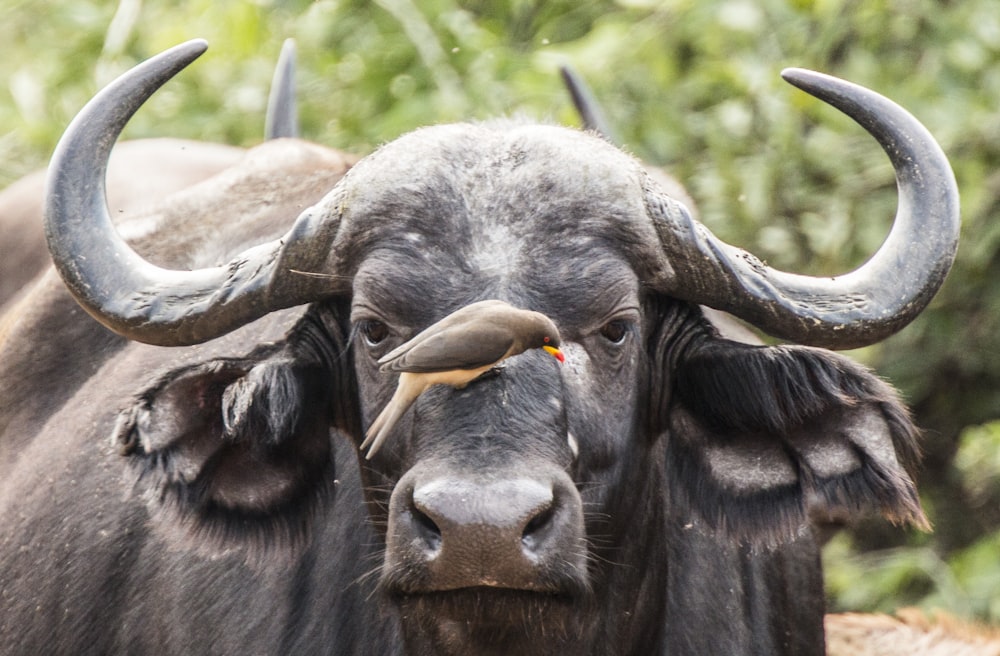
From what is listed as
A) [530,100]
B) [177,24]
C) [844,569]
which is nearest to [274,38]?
[177,24]

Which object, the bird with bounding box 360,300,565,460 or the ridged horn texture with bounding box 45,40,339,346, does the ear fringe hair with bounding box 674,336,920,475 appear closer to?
the bird with bounding box 360,300,565,460

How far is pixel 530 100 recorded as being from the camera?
705 centimetres

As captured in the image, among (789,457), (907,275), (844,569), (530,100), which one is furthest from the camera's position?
(844,569)

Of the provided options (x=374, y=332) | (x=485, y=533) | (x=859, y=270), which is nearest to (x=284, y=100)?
(x=374, y=332)

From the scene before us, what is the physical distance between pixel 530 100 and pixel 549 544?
417 cm

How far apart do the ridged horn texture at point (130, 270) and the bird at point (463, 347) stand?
56 cm

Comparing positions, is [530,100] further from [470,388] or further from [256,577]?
[470,388]

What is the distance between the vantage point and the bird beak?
11.0 feet

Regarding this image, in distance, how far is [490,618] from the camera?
335 cm

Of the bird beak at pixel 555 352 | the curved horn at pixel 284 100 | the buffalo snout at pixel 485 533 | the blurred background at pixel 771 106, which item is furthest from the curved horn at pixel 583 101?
the buffalo snout at pixel 485 533

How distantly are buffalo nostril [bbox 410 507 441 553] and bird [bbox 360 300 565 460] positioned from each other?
0.77 feet

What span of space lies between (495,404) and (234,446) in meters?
0.98

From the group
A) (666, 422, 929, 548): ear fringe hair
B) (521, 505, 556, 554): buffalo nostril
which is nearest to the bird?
(521, 505, 556, 554): buffalo nostril

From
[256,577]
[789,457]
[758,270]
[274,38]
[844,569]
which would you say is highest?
[758,270]
